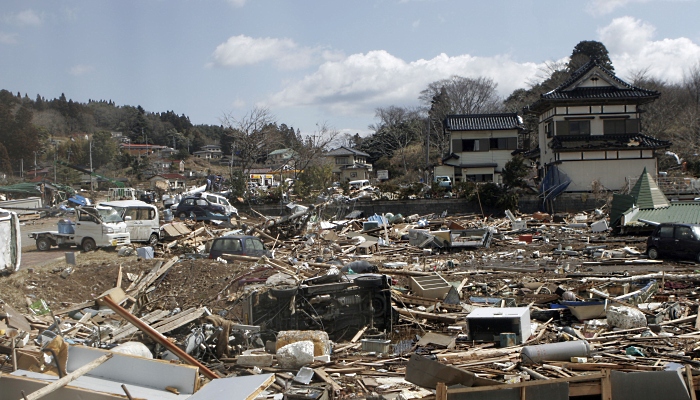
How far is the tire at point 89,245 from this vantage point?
20766mm

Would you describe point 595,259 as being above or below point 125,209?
below

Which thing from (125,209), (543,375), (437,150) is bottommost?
(543,375)

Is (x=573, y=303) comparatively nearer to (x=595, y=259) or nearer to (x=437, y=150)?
(x=595, y=259)

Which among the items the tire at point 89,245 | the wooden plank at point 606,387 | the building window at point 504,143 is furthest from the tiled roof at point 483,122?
the wooden plank at point 606,387

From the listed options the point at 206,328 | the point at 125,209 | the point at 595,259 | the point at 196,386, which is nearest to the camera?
the point at 196,386

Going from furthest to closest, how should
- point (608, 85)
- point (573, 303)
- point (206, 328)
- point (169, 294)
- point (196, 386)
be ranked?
point (608, 85), point (169, 294), point (573, 303), point (206, 328), point (196, 386)

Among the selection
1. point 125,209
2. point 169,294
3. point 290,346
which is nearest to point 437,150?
point 125,209

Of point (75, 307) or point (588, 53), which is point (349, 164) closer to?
point (588, 53)

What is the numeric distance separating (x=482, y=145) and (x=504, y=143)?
1585 millimetres

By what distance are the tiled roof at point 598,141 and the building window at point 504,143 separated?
7.98 metres

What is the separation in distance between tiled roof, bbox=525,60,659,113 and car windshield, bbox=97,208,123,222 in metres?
25.1

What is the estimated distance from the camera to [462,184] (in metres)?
33.6

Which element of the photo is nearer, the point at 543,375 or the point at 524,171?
the point at 543,375

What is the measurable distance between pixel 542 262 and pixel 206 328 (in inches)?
487
